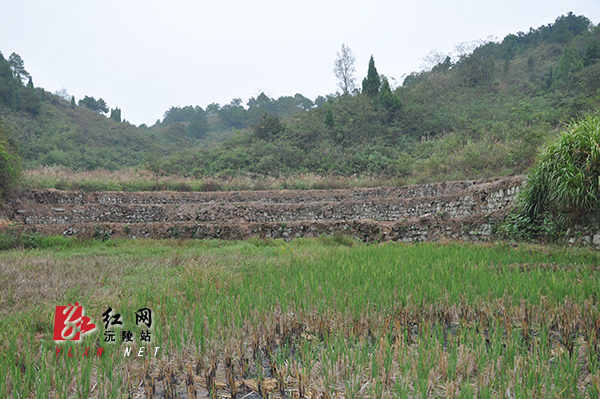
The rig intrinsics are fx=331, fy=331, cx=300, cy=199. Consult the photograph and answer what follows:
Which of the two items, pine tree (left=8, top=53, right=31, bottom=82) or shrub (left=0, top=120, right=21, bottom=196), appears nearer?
shrub (left=0, top=120, right=21, bottom=196)

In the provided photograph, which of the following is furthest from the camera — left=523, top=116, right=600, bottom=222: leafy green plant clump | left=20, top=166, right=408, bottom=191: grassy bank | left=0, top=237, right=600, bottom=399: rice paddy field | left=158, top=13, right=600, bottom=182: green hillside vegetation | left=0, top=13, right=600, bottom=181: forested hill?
left=0, top=13, right=600, bottom=181: forested hill

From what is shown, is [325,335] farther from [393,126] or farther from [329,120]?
[393,126]

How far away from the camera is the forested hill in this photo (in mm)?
19297

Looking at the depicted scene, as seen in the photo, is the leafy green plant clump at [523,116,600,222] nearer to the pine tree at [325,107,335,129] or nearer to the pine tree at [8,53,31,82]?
the pine tree at [325,107,335,129]

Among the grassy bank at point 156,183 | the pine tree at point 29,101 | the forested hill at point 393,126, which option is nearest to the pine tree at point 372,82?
the forested hill at point 393,126

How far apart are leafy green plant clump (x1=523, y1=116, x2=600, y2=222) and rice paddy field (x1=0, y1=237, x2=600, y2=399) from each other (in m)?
1.39

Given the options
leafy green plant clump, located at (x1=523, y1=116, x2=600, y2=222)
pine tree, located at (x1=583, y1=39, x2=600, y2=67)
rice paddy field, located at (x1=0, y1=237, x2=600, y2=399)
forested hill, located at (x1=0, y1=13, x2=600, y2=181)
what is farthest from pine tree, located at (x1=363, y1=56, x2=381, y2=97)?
rice paddy field, located at (x1=0, y1=237, x2=600, y2=399)

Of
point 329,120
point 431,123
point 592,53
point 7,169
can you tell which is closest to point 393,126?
point 431,123

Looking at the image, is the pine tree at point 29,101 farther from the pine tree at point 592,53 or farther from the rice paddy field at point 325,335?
the pine tree at point 592,53

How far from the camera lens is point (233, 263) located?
6.31m

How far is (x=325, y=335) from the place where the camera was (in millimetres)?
2410

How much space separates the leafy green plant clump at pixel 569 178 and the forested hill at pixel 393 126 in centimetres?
671

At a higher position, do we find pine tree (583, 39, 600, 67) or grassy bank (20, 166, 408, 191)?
pine tree (583, 39, 600, 67)

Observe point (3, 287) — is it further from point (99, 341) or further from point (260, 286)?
point (260, 286)
